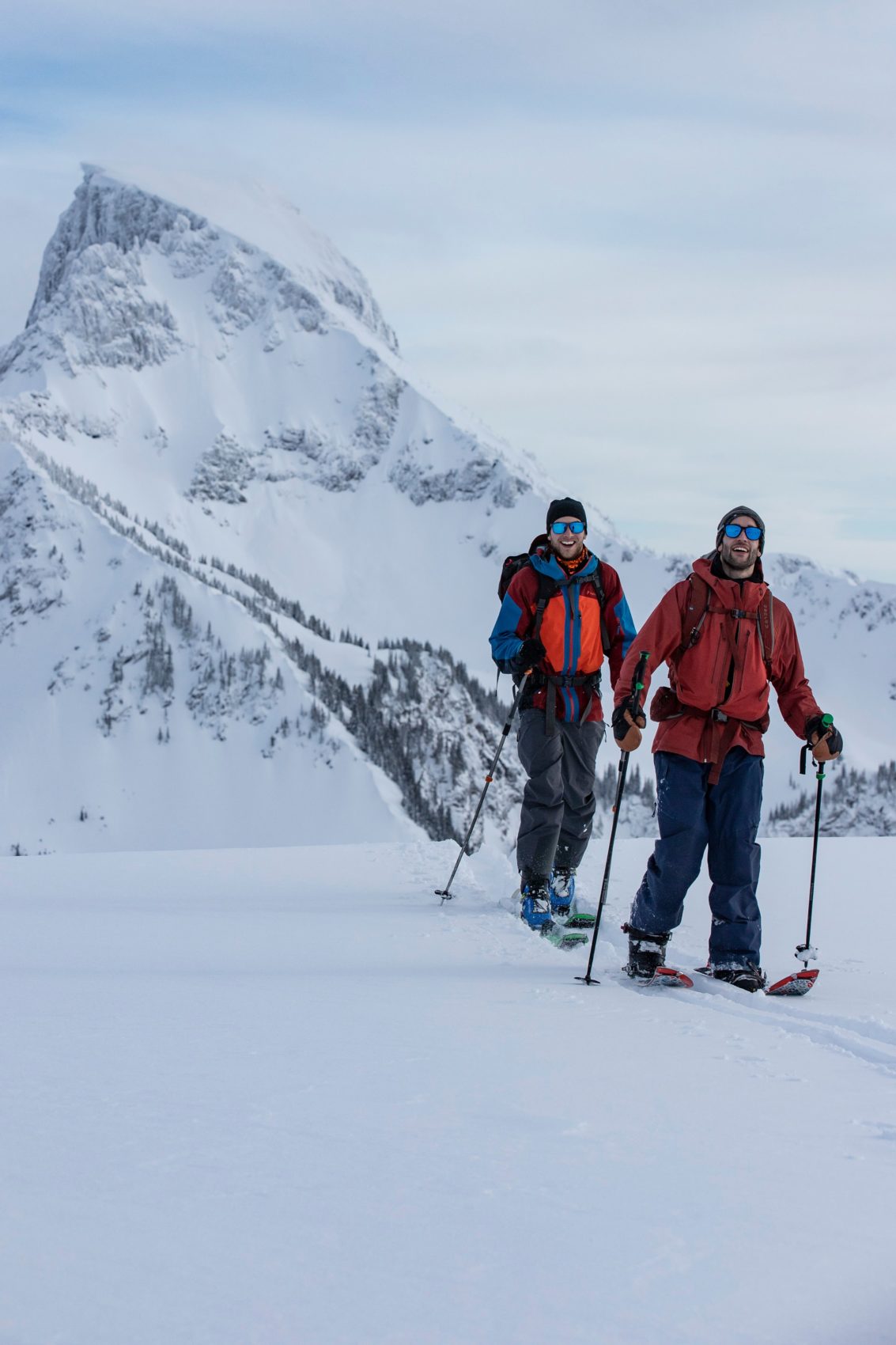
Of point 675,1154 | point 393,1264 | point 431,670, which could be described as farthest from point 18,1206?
point 431,670

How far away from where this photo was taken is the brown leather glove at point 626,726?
19.6ft

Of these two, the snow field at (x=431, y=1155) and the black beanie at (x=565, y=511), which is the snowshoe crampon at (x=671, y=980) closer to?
the snow field at (x=431, y=1155)

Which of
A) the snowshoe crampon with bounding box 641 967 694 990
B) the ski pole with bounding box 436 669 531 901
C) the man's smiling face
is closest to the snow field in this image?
the snowshoe crampon with bounding box 641 967 694 990

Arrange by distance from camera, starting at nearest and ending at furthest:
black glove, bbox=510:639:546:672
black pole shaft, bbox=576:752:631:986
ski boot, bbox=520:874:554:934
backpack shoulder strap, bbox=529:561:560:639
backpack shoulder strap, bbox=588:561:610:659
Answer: black pole shaft, bbox=576:752:631:986
ski boot, bbox=520:874:554:934
black glove, bbox=510:639:546:672
backpack shoulder strap, bbox=529:561:560:639
backpack shoulder strap, bbox=588:561:610:659

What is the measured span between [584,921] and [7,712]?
16155cm

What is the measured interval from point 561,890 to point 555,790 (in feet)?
2.72

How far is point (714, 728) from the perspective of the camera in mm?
6246

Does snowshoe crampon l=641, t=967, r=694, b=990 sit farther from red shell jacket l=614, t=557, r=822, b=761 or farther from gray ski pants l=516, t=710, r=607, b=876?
gray ski pants l=516, t=710, r=607, b=876

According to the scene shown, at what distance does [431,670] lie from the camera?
14925cm

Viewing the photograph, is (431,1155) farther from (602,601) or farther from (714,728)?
(602,601)

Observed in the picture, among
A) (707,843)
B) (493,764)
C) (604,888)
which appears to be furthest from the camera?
(493,764)

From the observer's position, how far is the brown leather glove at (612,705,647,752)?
5965 mm

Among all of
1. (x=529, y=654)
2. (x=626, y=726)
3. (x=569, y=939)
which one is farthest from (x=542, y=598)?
(x=569, y=939)

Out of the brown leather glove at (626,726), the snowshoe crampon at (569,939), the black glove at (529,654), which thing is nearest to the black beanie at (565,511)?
the black glove at (529,654)
